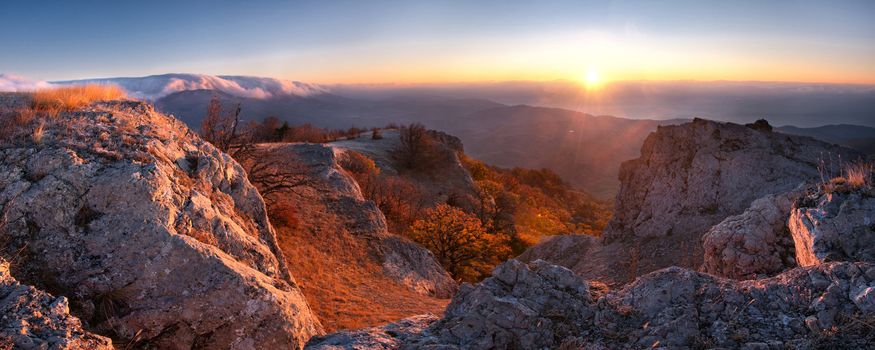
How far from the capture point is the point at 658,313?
686 centimetres

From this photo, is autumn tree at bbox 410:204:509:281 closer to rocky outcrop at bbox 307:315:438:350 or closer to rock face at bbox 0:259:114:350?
rocky outcrop at bbox 307:315:438:350

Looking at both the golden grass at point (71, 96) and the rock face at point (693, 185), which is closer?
the golden grass at point (71, 96)

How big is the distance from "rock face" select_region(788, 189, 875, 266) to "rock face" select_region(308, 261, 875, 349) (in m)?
1.20

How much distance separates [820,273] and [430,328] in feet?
18.8

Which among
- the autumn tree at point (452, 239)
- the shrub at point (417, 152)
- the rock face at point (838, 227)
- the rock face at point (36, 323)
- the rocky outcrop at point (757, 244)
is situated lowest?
the autumn tree at point (452, 239)

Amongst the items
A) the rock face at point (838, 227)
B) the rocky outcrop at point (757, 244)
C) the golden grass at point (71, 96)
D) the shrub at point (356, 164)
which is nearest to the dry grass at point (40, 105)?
the golden grass at point (71, 96)

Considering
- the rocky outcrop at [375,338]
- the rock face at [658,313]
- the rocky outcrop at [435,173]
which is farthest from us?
the rocky outcrop at [435,173]

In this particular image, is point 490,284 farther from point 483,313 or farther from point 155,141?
point 155,141

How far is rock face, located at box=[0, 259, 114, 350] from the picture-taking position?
4.90m

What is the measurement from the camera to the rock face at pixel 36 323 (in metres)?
4.90

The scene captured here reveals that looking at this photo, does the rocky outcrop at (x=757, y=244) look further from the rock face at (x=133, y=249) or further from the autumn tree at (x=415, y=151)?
the autumn tree at (x=415, y=151)

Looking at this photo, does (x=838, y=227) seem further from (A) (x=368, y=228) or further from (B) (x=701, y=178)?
(A) (x=368, y=228)

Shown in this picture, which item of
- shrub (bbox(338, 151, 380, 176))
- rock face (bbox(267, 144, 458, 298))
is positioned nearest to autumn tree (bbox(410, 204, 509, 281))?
rock face (bbox(267, 144, 458, 298))

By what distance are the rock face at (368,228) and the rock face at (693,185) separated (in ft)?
20.5
